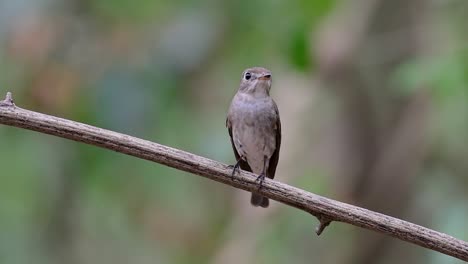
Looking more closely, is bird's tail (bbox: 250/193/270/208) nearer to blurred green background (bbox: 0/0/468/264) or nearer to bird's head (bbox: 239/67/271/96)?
blurred green background (bbox: 0/0/468/264)

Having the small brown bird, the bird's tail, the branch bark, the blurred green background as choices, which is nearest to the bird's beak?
the small brown bird

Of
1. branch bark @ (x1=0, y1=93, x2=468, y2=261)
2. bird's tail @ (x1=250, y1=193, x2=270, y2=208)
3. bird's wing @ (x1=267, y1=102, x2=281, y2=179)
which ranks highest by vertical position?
branch bark @ (x1=0, y1=93, x2=468, y2=261)

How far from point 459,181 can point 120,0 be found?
2585 millimetres

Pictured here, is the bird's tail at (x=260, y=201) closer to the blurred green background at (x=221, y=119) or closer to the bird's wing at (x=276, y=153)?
the bird's wing at (x=276, y=153)

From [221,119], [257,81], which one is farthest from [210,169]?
[221,119]

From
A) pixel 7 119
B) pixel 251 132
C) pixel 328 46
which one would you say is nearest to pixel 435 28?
pixel 328 46

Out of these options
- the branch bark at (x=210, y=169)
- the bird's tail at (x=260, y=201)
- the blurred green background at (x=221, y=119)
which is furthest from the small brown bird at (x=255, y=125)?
the branch bark at (x=210, y=169)

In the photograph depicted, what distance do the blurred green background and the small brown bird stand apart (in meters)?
0.12

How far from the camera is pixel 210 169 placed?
394cm

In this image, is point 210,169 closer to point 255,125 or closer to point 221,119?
point 255,125

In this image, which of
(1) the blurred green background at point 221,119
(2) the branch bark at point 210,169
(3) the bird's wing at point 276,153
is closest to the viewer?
(2) the branch bark at point 210,169

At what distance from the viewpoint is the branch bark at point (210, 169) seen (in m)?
3.69

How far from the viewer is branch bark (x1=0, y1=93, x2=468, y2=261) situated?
369cm

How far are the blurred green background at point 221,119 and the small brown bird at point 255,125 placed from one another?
0.12 m
